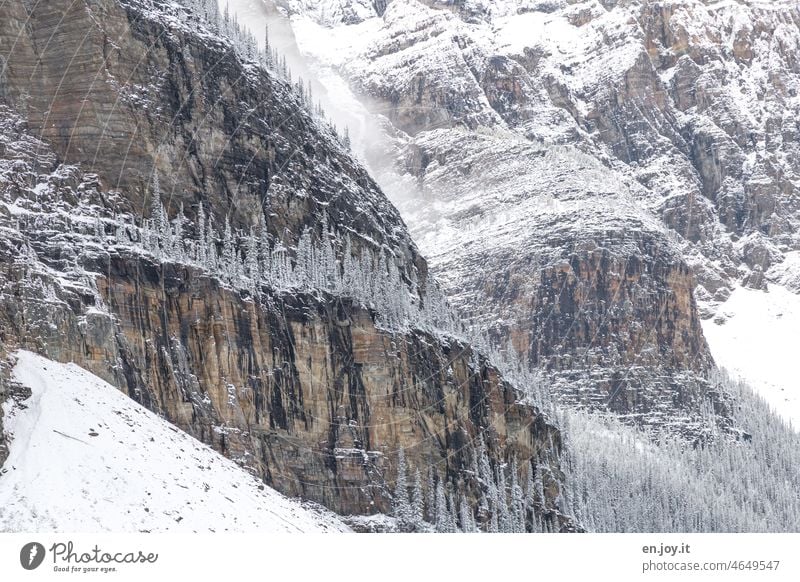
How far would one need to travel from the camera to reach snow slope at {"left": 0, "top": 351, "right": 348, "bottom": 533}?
8344 cm

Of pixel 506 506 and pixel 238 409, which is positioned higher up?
pixel 238 409

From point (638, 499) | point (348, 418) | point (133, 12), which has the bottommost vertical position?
point (638, 499)

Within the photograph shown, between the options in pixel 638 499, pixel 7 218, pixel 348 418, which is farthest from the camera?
pixel 638 499

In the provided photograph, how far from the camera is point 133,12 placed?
140750 millimetres

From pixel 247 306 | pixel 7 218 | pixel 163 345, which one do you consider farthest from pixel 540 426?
pixel 7 218

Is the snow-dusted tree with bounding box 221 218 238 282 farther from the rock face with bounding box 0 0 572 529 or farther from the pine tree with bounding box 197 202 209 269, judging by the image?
the pine tree with bounding box 197 202 209 269

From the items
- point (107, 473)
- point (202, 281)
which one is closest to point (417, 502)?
point (202, 281)

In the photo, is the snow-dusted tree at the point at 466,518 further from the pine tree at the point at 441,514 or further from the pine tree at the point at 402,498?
the pine tree at the point at 402,498

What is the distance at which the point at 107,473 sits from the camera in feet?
303

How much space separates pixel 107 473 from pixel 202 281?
128ft

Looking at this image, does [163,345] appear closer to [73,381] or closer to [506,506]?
[73,381]

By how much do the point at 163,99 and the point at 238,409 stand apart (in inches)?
1228

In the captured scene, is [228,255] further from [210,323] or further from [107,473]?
[107,473]

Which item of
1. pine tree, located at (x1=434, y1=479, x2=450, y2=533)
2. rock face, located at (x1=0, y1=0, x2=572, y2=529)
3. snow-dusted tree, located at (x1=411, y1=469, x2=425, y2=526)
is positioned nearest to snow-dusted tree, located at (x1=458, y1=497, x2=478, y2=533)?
rock face, located at (x1=0, y1=0, x2=572, y2=529)
